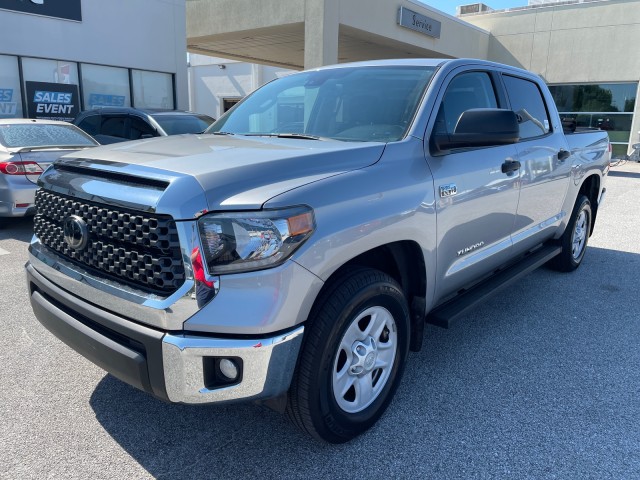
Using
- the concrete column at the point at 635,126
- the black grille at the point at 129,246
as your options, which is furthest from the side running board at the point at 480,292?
the concrete column at the point at 635,126

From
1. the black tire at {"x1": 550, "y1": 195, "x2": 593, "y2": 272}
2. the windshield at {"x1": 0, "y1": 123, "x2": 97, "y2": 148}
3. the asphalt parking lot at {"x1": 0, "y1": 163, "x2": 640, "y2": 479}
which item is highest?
the windshield at {"x1": 0, "y1": 123, "x2": 97, "y2": 148}

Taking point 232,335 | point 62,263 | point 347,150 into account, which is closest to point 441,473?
point 232,335

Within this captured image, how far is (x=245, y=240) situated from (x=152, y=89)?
1488cm

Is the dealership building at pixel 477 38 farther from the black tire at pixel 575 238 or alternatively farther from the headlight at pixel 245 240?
the headlight at pixel 245 240

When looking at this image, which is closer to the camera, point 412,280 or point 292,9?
point 412,280

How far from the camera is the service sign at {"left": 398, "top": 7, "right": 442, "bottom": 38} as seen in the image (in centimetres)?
1775

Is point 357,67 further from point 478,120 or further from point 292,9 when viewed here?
point 292,9

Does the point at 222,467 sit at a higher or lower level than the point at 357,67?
lower

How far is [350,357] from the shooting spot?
2.54m

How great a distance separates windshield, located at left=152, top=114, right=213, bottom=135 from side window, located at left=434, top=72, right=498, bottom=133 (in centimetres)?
616

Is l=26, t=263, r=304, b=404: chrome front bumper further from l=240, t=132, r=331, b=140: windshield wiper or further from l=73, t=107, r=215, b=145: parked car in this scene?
l=73, t=107, r=215, b=145: parked car

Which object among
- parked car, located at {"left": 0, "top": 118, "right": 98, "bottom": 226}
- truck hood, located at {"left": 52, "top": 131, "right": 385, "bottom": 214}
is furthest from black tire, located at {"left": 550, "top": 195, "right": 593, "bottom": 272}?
parked car, located at {"left": 0, "top": 118, "right": 98, "bottom": 226}

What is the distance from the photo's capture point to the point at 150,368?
2084mm

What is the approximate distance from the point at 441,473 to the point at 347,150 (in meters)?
1.60
